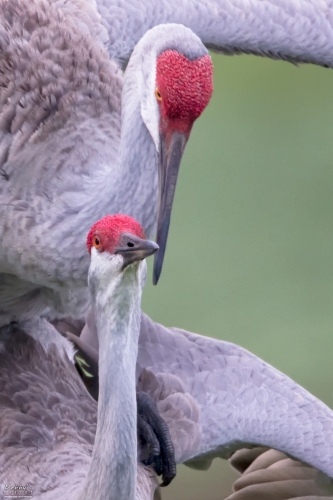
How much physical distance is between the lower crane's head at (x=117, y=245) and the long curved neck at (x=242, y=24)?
0.97m

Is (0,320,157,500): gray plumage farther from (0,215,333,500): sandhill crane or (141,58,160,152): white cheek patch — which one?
(141,58,160,152): white cheek patch

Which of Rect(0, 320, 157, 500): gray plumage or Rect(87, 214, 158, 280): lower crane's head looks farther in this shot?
Rect(0, 320, 157, 500): gray plumage

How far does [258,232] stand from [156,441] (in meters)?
2.23

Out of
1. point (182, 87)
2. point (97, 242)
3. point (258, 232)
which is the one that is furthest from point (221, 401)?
point (258, 232)

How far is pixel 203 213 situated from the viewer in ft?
14.0

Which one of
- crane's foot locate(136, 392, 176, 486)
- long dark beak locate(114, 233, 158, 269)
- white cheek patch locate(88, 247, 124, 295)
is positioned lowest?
crane's foot locate(136, 392, 176, 486)

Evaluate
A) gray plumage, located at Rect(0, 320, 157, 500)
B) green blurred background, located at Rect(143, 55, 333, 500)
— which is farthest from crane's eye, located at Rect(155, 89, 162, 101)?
green blurred background, located at Rect(143, 55, 333, 500)

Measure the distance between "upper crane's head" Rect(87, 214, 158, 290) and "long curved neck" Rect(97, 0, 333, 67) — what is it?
0.97 m

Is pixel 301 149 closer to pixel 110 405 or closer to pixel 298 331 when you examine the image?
pixel 298 331

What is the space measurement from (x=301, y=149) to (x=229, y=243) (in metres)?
0.63

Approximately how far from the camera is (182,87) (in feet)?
5.99

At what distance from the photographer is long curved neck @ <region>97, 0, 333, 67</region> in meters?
2.45

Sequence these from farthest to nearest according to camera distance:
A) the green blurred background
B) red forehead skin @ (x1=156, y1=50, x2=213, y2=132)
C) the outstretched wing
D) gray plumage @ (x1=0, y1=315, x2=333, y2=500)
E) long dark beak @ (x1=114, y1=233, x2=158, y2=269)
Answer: the green blurred background < the outstretched wing < gray plumage @ (x1=0, y1=315, x2=333, y2=500) < red forehead skin @ (x1=156, y1=50, x2=213, y2=132) < long dark beak @ (x1=114, y1=233, x2=158, y2=269)

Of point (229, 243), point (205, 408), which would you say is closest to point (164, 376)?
point (205, 408)
